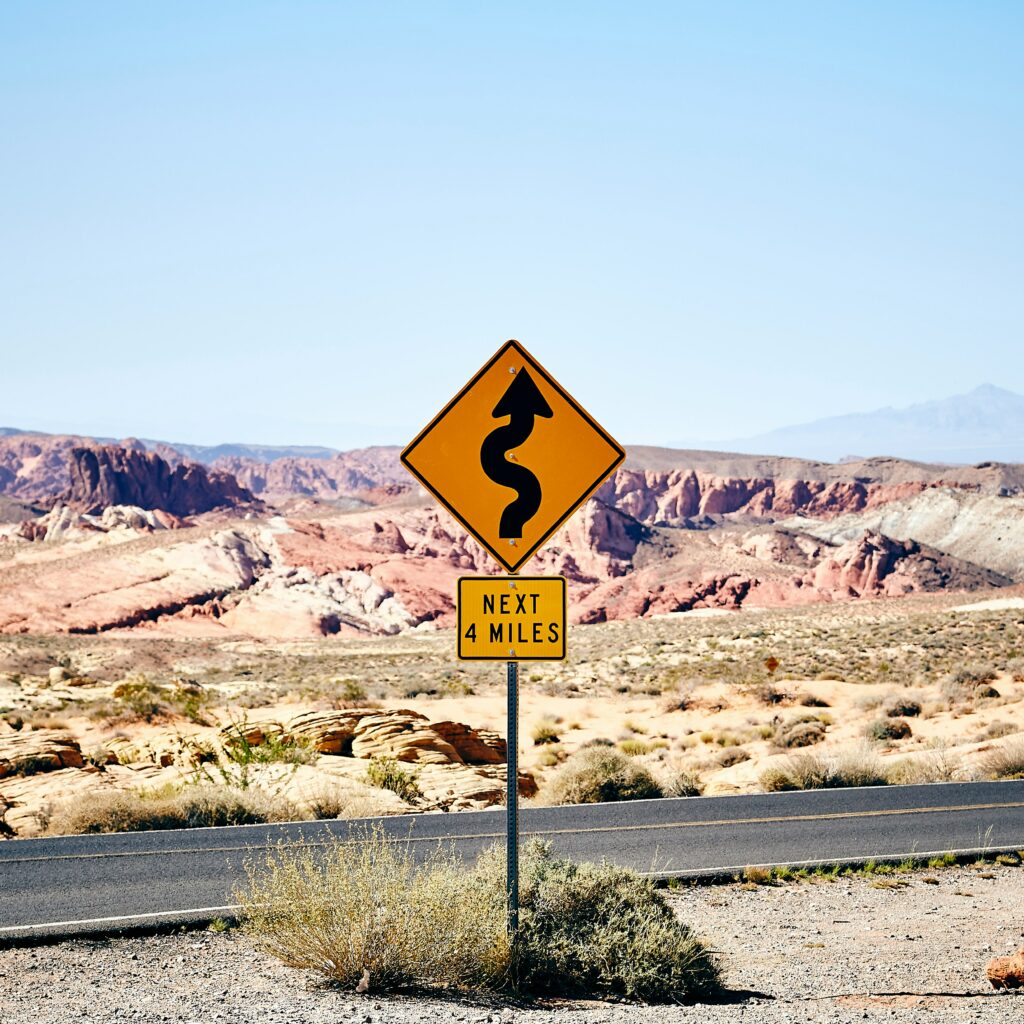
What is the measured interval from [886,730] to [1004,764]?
269 inches

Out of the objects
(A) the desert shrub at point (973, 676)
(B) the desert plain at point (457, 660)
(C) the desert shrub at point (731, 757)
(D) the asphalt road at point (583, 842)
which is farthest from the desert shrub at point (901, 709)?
(D) the asphalt road at point (583, 842)

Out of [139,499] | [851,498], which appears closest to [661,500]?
[851,498]

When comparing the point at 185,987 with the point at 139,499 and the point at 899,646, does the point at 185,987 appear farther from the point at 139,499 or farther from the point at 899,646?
the point at 139,499

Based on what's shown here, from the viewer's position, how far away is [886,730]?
23031 millimetres

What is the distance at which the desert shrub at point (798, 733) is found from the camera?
2225 cm

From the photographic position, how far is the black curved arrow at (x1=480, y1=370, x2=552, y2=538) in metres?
6.24

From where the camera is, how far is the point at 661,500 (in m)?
157

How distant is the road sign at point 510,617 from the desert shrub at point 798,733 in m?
17.1

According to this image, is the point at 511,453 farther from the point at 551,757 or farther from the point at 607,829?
the point at 551,757

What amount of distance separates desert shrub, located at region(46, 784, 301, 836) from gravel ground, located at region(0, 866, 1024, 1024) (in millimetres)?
4701

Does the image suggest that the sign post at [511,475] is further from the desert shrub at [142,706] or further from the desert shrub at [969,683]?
the desert shrub at [969,683]

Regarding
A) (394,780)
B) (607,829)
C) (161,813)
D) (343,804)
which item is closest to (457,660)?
(607,829)

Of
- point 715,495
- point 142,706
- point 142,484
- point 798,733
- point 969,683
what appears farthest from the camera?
point 715,495

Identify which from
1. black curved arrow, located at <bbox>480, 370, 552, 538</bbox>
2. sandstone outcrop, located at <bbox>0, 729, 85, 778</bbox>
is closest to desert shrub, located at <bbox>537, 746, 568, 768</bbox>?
sandstone outcrop, located at <bbox>0, 729, 85, 778</bbox>
